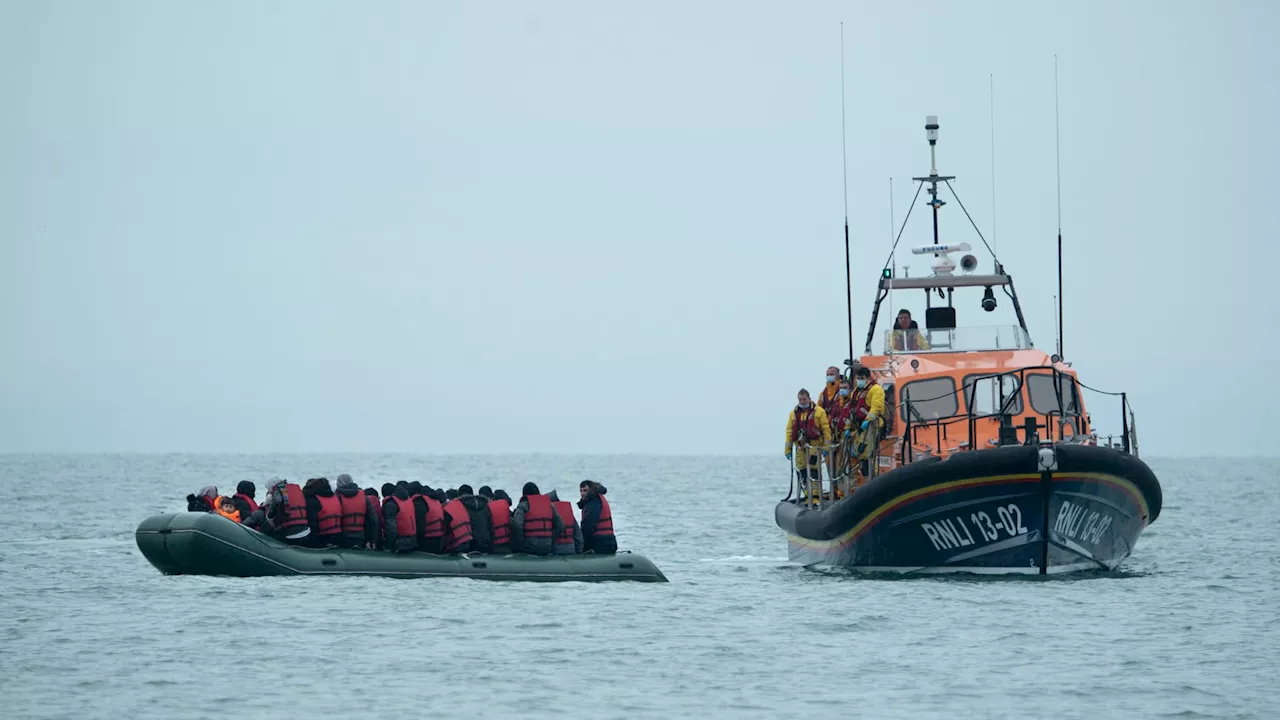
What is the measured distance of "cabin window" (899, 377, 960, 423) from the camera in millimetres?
23484

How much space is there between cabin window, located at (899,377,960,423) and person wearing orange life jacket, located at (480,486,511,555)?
551 centimetres

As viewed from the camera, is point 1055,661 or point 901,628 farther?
point 901,628

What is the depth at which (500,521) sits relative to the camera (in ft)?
75.7

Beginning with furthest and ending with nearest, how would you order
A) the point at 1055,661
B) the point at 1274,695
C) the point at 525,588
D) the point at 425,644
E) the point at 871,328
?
1. the point at 871,328
2. the point at 525,588
3. the point at 425,644
4. the point at 1055,661
5. the point at 1274,695

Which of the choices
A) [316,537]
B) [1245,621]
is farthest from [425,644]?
[1245,621]

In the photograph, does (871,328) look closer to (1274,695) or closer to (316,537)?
(316,537)

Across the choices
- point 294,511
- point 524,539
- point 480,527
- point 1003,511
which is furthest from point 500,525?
point 1003,511

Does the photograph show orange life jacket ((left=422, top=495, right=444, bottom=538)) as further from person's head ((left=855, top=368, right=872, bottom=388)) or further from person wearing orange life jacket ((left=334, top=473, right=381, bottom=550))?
person's head ((left=855, top=368, right=872, bottom=388))

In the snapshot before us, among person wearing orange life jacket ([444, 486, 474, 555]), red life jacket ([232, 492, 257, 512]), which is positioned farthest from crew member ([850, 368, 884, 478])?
red life jacket ([232, 492, 257, 512])

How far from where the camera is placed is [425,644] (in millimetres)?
18422

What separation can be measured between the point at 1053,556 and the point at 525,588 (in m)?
6.84

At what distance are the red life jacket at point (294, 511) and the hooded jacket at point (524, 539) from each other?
275 centimetres

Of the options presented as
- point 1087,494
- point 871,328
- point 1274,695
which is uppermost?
point 871,328

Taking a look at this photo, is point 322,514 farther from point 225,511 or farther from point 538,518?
point 538,518
